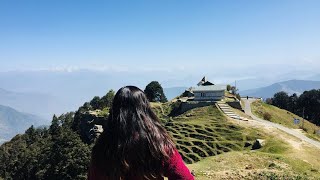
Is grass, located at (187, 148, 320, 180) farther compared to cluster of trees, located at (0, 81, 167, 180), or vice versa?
cluster of trees, located at (0, 81, 167, 180)

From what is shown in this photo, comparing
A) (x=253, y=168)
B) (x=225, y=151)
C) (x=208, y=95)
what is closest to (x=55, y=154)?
(x=225, y=151)

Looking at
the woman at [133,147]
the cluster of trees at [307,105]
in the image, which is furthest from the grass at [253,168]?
the cluster of trees at [307,105]

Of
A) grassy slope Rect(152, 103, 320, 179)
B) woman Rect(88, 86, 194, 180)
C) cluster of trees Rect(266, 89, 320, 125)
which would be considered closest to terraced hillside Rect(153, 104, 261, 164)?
grassy slope Rect(152, 103, 320, 179)

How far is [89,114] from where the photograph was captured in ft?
290

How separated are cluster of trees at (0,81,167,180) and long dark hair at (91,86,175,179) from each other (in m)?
0.46

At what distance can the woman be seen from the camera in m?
4.39

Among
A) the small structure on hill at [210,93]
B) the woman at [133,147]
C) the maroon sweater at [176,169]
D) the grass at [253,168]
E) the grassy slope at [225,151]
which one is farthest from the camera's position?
the small structure on hill at [210,93]

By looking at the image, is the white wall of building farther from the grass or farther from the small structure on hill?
the grass

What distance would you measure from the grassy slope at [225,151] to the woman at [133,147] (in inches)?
788

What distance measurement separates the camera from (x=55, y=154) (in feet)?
186

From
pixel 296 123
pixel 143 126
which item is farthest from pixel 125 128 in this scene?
pixel 296 123

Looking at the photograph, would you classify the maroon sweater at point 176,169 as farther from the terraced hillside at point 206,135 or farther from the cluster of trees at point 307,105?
the cluster of trees at point 307,105

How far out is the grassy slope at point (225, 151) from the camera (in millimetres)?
25125

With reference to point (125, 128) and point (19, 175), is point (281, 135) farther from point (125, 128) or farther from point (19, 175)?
point (19, 175)
